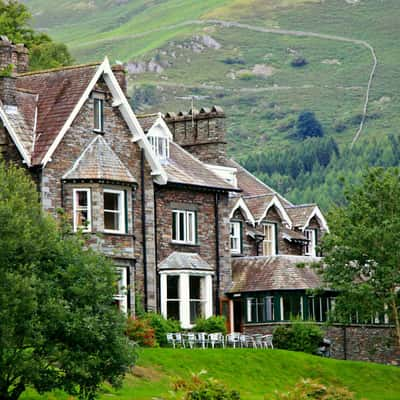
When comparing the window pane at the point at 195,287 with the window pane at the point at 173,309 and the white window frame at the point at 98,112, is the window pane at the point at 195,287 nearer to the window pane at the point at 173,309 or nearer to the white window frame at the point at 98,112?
the window pane at the point at 173,309

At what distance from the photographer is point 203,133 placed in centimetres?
7912

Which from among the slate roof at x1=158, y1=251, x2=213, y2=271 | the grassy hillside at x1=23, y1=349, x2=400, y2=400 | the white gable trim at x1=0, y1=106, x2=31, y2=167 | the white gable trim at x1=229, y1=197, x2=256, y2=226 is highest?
the white gable trim at x1=0, y1=106, x2=31, y2=167

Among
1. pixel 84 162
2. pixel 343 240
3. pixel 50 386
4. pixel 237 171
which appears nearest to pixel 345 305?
pixel 343 240

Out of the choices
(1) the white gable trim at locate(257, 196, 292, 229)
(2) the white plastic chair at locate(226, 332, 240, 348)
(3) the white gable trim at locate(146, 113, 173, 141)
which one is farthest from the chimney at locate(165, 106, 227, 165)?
(2) the white plastic chair at locate(226, 332, 240, 348)

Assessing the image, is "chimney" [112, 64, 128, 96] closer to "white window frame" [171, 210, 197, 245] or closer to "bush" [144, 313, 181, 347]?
"white window frame" [171, 210, 197, 245]

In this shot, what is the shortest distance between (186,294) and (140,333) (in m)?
7.56

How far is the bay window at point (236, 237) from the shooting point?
77938mm

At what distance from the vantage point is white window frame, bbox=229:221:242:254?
7794 centimetres

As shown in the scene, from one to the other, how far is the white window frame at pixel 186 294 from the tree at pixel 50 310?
2253cm

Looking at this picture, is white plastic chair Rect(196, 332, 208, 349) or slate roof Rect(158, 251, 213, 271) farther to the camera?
slate roof Rect(158, 251, 213, 271)

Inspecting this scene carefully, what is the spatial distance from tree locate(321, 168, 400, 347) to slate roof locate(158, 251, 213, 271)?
20.2ft

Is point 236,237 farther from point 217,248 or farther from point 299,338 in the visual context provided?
point 299,338

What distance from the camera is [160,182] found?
68750 millimetres

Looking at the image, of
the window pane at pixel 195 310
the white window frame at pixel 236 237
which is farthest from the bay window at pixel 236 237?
the window pane at pixel 195 310
